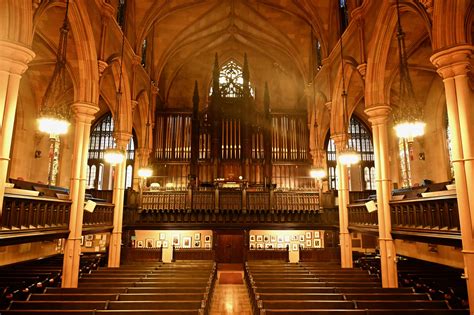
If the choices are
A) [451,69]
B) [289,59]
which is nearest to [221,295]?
[451,69]

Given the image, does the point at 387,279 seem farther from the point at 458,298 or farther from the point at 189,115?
the point at 189,115

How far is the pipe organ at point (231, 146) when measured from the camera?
73.8ft

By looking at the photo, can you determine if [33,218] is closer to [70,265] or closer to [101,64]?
[70,265]

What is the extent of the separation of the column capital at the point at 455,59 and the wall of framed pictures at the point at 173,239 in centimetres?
1506

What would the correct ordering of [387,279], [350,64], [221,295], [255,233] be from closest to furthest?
[387,279], [221,295], [350,64], [255,233]

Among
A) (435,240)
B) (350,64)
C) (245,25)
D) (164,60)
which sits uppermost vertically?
(245,25)

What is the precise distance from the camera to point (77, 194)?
11.6 m

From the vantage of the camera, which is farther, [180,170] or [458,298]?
[180,170]

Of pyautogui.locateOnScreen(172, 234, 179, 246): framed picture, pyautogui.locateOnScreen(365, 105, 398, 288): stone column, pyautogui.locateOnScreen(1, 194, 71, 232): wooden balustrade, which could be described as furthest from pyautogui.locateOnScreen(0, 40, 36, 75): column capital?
pyautogui.locateOnScreen(172, 234, 179, 246): framed picture

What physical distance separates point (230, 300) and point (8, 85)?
9.45m

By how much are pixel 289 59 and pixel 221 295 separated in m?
17.8

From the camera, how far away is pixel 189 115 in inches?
938

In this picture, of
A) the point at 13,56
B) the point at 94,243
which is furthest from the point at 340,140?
the point at 94,243

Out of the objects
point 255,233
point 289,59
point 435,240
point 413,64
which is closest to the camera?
point 435,240
